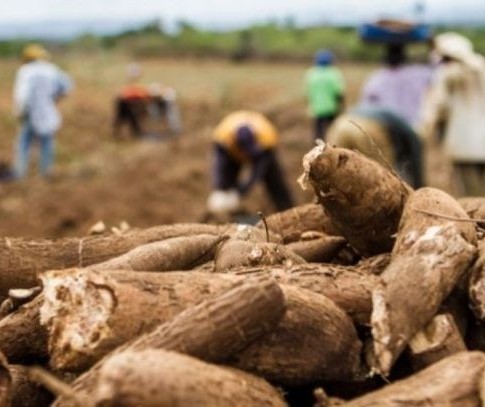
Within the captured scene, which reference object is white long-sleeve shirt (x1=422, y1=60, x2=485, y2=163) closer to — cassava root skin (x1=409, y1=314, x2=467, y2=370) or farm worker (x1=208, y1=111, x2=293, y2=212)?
farm worker (x1=208, y1=111, x2=293, y2=212)

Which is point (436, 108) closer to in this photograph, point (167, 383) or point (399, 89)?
point (399, 89)

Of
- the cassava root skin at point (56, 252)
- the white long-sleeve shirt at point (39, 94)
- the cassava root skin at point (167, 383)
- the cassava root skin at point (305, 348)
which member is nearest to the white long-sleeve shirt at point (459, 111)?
the cassava root skin at point (56, 252)

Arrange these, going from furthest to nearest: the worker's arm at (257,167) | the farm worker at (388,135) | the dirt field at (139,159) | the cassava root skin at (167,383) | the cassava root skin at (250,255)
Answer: the dirt field at (139,159)
the worker's arm at (257,167)
the farm worker at (388,135)
the cassava root skin at (250,255)
the cassava root skin at (167,383)

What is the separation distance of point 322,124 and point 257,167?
14.7ft

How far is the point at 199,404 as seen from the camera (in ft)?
7.21

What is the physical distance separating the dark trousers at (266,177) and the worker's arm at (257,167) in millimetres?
→ 21

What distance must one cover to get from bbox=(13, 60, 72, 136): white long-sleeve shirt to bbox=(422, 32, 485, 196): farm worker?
234 inches

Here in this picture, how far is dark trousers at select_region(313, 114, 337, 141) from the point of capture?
1227cm

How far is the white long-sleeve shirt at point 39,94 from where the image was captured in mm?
12219

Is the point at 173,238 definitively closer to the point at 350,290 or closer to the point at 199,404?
the point at 350,290

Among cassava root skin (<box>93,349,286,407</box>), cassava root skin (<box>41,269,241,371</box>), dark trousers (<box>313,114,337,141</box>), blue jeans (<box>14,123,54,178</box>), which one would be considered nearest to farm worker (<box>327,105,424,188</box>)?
cassava root skin (<box>41,269,241,371</box>)

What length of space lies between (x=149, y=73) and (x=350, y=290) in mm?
30159

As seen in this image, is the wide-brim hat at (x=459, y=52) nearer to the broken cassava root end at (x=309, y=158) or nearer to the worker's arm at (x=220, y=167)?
the worker's arm at (x=220, y=167)

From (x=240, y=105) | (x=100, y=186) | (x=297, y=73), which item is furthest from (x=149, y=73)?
(x=100, y=186)
